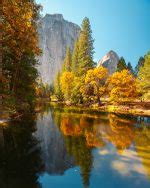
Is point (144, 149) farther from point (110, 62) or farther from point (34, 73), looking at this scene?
point (110, 62)

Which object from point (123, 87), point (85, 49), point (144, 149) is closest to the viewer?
point (144, 149)

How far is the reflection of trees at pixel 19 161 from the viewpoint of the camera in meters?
7.73

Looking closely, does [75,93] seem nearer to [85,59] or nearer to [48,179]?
[85,59]

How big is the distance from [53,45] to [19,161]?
18864 centimetres

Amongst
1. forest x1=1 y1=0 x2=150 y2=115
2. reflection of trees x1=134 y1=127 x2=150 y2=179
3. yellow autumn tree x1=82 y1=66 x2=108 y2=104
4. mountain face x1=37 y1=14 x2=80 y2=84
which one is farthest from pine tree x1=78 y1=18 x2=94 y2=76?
mountain face x1=37 y1=14 x2=80 y2=84

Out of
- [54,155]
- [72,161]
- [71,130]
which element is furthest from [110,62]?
[72,161]

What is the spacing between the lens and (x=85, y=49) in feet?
186

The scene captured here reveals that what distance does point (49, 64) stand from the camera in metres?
186

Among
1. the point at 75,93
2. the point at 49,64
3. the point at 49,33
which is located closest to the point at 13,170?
the point at 75,93

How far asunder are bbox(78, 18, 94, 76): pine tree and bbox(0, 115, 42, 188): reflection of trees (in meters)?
42.7

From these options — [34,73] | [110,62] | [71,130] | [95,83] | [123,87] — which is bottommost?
[71,130]

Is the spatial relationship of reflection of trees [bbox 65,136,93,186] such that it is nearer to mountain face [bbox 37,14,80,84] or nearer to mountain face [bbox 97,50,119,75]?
mountain face [bbox 97,50,119,75]

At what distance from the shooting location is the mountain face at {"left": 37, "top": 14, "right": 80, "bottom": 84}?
184 meters

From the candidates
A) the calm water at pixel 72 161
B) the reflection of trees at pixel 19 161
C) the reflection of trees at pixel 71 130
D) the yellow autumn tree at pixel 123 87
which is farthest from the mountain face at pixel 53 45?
the reflection of trees at pixel 19 161
